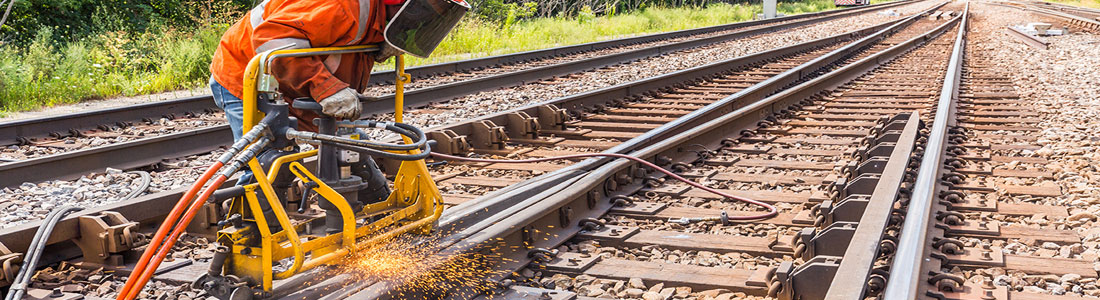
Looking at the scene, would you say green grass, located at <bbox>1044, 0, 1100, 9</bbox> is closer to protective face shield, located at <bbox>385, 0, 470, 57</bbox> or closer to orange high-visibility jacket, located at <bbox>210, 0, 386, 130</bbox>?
protective face shield, located at <bbox>385, 0, 470, 57</bbox>

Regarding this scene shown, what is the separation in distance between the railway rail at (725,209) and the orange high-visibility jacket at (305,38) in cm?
69

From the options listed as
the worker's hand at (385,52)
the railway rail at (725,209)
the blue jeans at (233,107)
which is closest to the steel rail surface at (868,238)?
the railway rail at (725,209)

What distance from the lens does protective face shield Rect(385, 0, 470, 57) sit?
139 inches

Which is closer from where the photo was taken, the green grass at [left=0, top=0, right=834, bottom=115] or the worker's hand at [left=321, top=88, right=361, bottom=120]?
the worker's hand at [left=321, top=88, right=361, bottom=120]

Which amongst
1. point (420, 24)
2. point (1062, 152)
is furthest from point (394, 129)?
point (1062, 152)

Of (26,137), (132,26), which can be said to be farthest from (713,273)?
(132,26)

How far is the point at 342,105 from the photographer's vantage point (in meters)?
3.39

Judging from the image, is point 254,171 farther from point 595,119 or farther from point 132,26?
point 132,26

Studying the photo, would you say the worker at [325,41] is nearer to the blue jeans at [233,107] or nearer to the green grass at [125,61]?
the blue jeans at [233,107]

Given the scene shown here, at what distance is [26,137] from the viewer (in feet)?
23.8

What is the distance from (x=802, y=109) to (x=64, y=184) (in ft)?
21.0

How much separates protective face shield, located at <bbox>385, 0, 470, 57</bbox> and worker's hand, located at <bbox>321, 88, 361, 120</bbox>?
263 mm

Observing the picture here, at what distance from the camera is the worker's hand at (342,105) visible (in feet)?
11.1

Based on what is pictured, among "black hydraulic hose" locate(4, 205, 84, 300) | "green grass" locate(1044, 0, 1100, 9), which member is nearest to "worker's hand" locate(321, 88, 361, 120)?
"black hydraulic hose" locate(4, 205, 84, 300)
